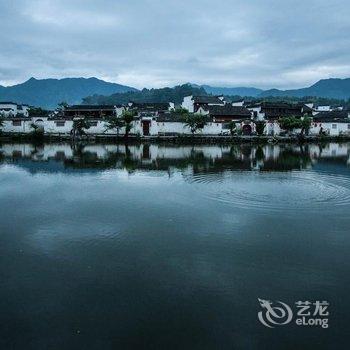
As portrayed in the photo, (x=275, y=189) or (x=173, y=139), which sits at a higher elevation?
(x=173, y=139)

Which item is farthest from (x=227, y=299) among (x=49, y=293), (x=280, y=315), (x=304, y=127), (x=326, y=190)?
(x=304, y=127)

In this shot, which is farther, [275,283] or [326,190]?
[326,190]

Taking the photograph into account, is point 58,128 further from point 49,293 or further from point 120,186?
point 49,293

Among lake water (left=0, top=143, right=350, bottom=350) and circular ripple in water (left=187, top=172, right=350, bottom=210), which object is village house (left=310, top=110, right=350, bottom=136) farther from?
lake water (left=0, top=143, right=350, bottom=350)

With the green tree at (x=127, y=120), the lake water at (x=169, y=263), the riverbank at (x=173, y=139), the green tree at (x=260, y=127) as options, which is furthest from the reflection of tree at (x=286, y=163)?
A: the green tree at (x=127, y=120)

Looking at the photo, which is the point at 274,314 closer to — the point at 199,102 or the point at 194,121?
the point at 194,121

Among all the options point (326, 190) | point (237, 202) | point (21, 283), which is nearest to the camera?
point (21, 283)

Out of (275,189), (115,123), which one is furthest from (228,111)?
(275,189)
